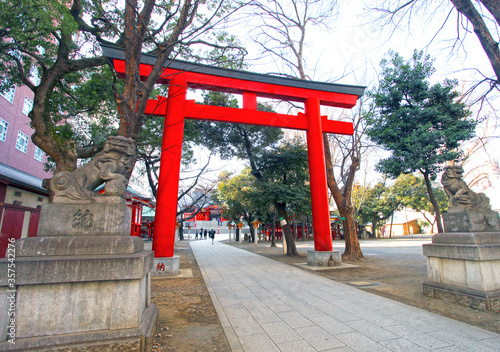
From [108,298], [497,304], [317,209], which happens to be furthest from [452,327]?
[317,209]

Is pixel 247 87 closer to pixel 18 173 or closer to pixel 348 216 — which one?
pixel 348 216

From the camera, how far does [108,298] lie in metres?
2.55

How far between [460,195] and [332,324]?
350 cm

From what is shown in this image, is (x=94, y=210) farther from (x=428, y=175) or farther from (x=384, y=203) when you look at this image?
(x=384, y=203)

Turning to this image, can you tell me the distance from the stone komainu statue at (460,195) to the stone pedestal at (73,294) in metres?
5.44

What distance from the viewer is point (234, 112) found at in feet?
29.5

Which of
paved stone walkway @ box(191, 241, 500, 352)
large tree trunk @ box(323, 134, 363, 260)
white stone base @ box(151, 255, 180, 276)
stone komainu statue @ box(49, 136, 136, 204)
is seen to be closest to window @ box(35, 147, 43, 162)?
white stone base @ box(151, 255, 180, 276)

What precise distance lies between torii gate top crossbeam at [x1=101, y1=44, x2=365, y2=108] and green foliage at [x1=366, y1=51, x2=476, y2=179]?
167 centimetres

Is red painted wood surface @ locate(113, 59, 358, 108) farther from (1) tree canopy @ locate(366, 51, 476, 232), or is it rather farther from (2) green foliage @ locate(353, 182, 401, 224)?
(2) green foliage @ locate(353, 182, 401, 224)

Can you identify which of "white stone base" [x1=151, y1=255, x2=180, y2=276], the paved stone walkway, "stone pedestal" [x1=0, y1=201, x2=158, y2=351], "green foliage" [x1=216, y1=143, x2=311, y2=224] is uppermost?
"green foliage" [x1=216, y1=143, x2=311, y2=224]

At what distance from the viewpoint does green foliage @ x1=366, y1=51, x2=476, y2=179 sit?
7.61 metres

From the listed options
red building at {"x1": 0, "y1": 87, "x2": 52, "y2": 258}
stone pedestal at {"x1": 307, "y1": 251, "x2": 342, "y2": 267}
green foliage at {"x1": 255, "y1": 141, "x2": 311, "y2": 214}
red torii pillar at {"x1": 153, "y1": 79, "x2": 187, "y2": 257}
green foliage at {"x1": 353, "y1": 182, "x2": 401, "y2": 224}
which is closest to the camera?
red torii pillar at {"x1": 153, "y1": 79, "x2": 187, "y2": 257}

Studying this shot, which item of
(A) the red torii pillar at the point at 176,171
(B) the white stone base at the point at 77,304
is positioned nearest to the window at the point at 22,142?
(A) the red torii pillar at the point at 176,171

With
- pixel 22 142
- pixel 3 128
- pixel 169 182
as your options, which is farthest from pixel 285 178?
pixel 22 142
